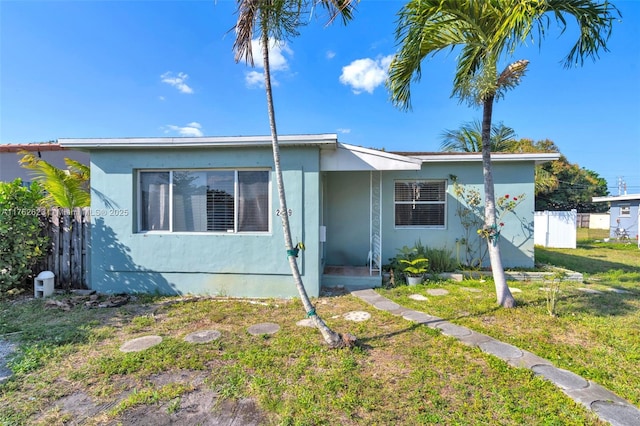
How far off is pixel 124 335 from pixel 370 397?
3.57 metres

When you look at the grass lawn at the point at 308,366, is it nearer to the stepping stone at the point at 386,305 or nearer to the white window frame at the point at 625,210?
the stepping stone at the point at 386,305

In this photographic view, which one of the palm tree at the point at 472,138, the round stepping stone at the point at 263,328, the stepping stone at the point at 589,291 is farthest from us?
the palm tree at the point at 472,138

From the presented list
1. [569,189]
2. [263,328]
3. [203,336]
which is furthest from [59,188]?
[569,189]

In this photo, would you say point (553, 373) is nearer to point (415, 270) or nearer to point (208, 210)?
point (415, 270)

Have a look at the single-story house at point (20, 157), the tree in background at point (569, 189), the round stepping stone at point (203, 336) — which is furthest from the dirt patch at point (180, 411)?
the tree in background at point (569, 189)

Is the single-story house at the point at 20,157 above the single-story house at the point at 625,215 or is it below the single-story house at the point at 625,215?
above

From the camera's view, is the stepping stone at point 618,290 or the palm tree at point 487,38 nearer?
the palm tree at point 487,38

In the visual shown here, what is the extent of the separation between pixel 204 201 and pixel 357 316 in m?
3.84

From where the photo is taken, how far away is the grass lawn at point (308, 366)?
7.88 feet

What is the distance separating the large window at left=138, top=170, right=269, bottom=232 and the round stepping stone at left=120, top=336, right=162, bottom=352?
7.92 ft

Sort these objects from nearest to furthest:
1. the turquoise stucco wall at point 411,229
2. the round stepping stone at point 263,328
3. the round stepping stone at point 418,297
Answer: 1. the round stepping stone at point 263,328
2. the round stepping stone at point 418,297
3. the turquoise stucco wall at point 411,229

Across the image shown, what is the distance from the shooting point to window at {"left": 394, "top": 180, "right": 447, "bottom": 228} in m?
7.96

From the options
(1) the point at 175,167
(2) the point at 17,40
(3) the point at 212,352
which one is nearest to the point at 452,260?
(3) the point at 212,352

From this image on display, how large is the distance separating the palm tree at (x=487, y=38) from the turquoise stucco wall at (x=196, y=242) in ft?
8.13
